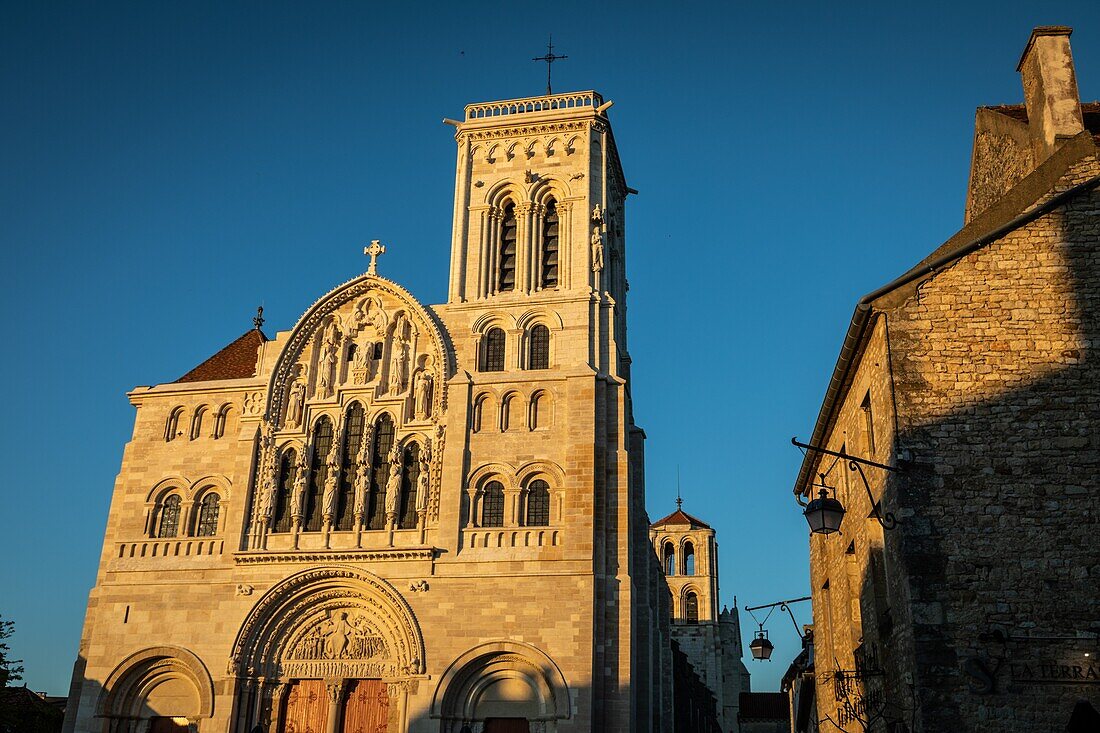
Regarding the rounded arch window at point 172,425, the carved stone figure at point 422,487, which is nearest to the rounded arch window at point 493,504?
the carved stone figure at point 422,487

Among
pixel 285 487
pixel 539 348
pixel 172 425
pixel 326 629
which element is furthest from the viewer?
pixel 172 425

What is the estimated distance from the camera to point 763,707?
65562mm

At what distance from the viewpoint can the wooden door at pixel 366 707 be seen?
25.0 metres

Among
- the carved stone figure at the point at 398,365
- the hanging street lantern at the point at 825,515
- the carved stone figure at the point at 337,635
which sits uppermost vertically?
the carved stone figure at the point at 398,365

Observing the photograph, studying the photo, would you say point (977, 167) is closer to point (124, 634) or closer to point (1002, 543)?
point (1002, 543)

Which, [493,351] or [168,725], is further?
[493,351]

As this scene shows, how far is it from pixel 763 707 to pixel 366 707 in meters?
46.3

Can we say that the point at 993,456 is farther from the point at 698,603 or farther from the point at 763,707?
the point at 763,707

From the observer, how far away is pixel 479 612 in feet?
81.4

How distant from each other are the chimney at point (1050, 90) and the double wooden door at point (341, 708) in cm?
1902

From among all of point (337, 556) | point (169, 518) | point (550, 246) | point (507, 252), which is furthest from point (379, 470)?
point (550, 246)

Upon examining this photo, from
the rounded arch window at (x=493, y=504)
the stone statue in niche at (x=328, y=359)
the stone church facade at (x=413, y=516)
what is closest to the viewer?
the stone church facade at (x=413, y=516)

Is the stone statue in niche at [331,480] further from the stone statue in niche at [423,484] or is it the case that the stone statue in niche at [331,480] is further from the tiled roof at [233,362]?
the tiled roof at [233,362]

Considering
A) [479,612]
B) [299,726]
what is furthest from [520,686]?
[299,726]
